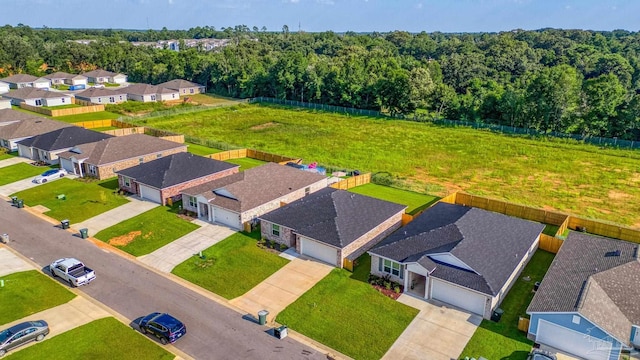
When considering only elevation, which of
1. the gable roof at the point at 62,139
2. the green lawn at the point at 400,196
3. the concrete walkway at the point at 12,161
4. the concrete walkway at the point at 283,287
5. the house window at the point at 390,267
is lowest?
the concrete walkway at the point at 283,287

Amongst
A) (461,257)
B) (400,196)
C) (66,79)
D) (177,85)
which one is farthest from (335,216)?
(66,79)

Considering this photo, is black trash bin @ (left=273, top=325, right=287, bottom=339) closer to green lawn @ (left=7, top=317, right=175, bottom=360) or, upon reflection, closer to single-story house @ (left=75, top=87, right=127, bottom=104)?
green lawn @ (left=7, top=317, right=175, bottom=360)

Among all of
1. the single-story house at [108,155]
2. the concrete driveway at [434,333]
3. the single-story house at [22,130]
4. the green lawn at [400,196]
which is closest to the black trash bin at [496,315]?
the concrete driveway at [434,333]

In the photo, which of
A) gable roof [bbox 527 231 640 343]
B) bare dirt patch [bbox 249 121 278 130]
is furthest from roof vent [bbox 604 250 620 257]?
bare dirt patch [bbox 249 121 278 130]

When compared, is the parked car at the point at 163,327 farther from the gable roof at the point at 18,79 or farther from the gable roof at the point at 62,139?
the gable roof at the point at 18,79

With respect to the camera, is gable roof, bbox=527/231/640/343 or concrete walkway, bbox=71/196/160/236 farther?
concrete walkway, bbox=71/196/160/236

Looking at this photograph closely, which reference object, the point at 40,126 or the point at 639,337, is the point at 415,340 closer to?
the point at 639,337
